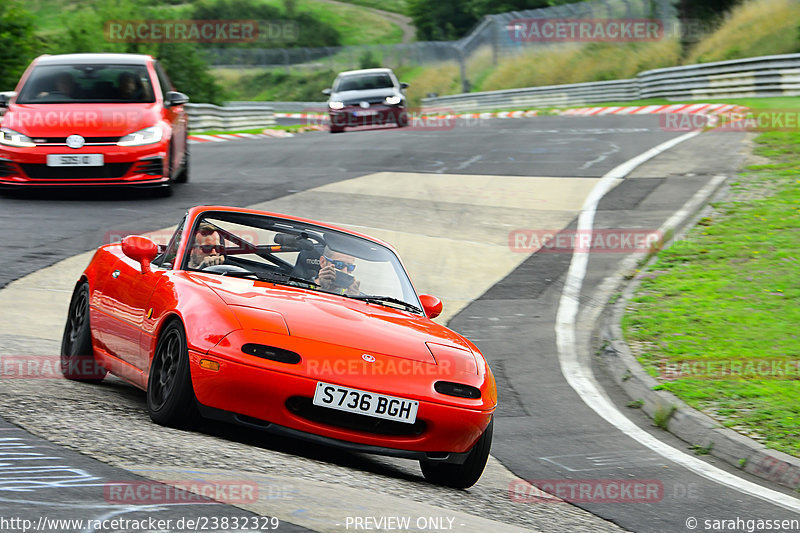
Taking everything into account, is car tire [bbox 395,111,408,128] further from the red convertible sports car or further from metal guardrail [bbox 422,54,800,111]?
the red convertible sports car

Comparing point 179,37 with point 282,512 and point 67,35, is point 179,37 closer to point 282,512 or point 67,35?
point 67,35

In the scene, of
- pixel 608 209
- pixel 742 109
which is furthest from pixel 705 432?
pixel 742 109

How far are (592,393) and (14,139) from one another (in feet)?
29.5

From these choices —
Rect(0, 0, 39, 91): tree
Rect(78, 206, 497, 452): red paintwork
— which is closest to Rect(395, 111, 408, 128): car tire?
Rect(0, 0, 39, 91): tree

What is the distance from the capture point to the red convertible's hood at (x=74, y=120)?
1411cm

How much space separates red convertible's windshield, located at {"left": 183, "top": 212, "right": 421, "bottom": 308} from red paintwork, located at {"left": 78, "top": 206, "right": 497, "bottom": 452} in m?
0.21

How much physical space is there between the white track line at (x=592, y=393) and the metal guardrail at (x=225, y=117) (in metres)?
18.3

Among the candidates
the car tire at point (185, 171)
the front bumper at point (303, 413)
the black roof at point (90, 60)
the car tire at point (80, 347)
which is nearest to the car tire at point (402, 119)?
the car tire at point (185, 171)

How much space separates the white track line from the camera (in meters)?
6.31

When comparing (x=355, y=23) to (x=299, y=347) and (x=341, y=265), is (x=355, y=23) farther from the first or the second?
(x=299, y=347)

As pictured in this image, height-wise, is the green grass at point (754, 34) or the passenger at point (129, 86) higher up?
the green grass at point (754, 34)

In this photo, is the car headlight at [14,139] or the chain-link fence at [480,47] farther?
the chain-link fence at [480,47]

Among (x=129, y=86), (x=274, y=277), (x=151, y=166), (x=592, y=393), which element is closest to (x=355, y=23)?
(x=129, y=86)

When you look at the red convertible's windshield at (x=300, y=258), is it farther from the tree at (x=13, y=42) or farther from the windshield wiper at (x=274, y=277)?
the tree at (x=13, y=42)
